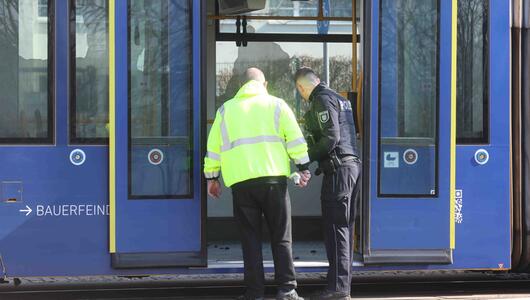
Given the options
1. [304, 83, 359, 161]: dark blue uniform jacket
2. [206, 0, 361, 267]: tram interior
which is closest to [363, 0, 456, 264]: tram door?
[304, 83, 359, 161]: dark blue uniform jacket

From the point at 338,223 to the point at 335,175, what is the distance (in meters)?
0.37

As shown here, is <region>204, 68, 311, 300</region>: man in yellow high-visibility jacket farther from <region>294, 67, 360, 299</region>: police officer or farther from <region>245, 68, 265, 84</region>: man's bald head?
<region>294, 67, 360, 299</region>: police officer

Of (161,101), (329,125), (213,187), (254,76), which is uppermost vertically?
(254,76)

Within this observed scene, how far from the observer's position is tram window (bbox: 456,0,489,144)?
7062mm

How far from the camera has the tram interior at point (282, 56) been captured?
875 centimetres

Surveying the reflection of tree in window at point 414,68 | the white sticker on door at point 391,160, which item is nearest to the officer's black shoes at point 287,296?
the white sticker on door at point 391,160

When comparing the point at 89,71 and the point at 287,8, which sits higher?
the point at 287,8

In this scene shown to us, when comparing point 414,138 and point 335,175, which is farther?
point 414,138

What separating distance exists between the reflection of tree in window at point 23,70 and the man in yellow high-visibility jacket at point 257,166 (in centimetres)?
138

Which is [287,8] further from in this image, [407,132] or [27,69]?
[27,69]

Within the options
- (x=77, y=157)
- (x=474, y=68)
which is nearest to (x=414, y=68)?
(x=474, y=68)

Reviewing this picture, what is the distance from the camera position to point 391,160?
698cm

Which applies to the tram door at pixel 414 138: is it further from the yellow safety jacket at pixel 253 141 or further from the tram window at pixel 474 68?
the yellow safety jacket at pixel 253 141

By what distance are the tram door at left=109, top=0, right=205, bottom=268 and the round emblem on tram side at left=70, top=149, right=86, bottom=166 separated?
0.81ft
